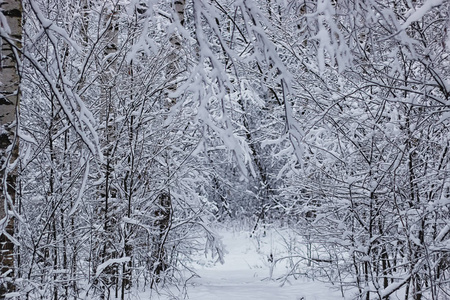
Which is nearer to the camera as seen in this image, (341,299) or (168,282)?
(341,299)

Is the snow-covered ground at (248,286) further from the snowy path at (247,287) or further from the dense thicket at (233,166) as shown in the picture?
the dense thicket at (233,166)

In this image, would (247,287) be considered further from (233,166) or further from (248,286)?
(233,166)

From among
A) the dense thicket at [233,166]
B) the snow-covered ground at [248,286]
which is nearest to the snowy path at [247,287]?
the snow-covered ground at [248,286]

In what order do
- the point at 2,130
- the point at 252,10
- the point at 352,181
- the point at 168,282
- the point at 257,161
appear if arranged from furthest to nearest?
the point at 257,161 → the point at 168,282 → the point at 352,181 → the point at 2,130 → the point at 252,10

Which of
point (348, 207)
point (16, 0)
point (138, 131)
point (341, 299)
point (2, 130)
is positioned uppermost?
point (16, 0)

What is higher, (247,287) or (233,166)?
(233,166)

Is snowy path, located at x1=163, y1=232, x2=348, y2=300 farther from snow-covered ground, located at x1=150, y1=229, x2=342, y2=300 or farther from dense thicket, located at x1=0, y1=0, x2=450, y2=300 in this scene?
dense thicket, located at x1=0, y1=0, x2=450, y2=300

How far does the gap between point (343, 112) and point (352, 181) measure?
3.65 ft

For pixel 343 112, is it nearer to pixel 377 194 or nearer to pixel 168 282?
pixel 377 194

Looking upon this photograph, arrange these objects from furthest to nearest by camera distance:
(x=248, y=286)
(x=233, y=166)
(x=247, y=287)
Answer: (x=248, y=286), (x=247, y=287), (x=233, y=166)

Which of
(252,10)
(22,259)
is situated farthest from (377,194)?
(22,259)

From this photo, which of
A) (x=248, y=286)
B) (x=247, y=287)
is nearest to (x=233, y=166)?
(x=247, y=287)

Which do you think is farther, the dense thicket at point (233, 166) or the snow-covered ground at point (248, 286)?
the snow-covered ground at point (248, 286)

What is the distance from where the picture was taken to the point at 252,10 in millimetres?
1835
